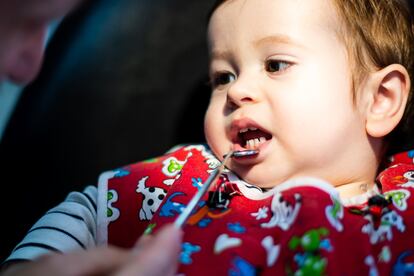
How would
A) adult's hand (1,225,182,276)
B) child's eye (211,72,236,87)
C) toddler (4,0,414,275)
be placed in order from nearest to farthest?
adult's hand (1,225,182,276)
toddler (4,0,414,275)
child's eye (211,72,236,87)

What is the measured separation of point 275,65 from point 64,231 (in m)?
0.45

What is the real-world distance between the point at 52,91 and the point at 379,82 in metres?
0.75

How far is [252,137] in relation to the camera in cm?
98

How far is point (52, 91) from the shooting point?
4.37 ft

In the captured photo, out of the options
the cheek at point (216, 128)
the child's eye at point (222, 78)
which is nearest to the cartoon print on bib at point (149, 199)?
the cheek at point (216, 128)

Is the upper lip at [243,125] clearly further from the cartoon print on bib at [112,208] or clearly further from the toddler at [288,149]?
the cartoon print on bib at [112,208]

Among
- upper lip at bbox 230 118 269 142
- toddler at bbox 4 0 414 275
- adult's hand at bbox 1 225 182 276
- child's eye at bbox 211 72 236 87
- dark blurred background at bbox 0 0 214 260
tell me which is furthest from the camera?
dark blurred background at bbox 0 0 214 260

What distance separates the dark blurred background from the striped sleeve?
26 cm

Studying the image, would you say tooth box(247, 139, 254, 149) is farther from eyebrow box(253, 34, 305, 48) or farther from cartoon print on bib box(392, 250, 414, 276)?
cartoon print on bib box(392, 250, 414, 276)

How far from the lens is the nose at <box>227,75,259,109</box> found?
0.95m

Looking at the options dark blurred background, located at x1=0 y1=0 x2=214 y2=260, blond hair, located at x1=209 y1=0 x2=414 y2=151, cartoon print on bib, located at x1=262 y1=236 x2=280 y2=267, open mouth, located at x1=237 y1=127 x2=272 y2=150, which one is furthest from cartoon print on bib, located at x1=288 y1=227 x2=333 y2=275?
dark blurred background, located at x1=0 y1=0 x2=214 y2=260

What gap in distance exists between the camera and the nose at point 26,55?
772 millimetres

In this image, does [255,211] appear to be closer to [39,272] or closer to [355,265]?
[355,265]

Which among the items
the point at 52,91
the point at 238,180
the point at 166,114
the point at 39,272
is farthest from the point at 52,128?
the point at 39,272
